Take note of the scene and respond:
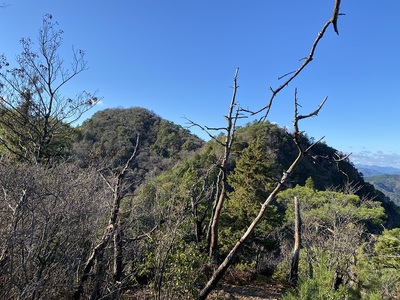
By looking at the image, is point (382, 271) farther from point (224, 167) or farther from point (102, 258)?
point (102, 258)

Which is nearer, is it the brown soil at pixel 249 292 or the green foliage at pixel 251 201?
the brown soil at pixel 249 292

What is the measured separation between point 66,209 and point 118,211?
1280mm

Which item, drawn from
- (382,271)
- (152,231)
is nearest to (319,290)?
(152,231)

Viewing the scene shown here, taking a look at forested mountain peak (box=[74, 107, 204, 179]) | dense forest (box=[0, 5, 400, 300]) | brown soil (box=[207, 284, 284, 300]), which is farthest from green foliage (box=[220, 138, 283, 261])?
forested mountain peak (box=[74, 107, 204, 179])

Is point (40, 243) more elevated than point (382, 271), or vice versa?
point (40, 243)

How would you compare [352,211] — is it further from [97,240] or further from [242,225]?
[97,240]

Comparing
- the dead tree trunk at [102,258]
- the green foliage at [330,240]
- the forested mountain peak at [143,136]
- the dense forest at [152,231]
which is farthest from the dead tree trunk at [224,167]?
the forested mountain peak at [143,136]

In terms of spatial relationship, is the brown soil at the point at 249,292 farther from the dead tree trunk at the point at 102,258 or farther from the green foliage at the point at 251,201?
the green foliage at the point at 251,201

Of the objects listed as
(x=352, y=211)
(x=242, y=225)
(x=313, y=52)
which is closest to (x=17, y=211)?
(x=313, y=52)

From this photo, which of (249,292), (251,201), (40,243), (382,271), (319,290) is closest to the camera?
(40,243)

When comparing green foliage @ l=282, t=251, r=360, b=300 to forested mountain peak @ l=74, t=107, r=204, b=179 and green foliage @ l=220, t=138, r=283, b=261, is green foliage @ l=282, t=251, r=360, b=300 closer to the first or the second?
green foliage @ l=220, t=138, r=283, b=261

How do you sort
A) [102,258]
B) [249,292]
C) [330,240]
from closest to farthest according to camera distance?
[102,258] < [249,292] < [330,240]

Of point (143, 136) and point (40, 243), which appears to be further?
point (143, 136)

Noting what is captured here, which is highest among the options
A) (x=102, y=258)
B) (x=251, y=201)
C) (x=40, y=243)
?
(x=251, y=201)
